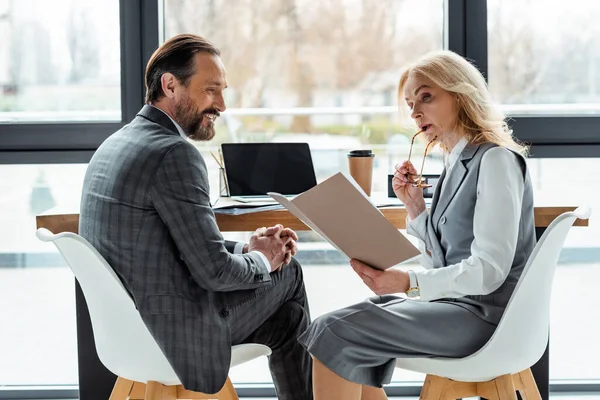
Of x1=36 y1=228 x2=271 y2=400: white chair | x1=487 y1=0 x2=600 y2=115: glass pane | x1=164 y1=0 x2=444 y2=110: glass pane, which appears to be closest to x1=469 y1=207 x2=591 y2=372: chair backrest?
x1=36 y1=228 x2=271 y2=400: white chair

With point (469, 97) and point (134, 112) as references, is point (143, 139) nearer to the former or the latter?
point (469, 97)

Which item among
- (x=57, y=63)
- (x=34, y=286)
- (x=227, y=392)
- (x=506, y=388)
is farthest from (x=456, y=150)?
(x=34, y=286)

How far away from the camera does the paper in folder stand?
1715 millimetres

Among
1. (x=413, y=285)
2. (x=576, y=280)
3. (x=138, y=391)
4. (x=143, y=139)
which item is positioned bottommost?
(x=138, y=391)

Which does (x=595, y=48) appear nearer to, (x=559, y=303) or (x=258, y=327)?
(x=559, y=303)

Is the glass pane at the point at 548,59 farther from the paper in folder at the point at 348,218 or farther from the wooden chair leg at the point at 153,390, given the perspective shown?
the wooden chair leg at the point at 153,390

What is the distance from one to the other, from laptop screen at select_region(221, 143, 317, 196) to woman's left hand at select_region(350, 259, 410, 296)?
0.61m

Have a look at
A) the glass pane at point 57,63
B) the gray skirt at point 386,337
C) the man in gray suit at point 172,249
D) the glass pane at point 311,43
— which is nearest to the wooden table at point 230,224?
the man in gray suit at point 172,249

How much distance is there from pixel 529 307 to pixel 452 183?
1.19 feet

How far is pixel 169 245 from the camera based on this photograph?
5.86 ft

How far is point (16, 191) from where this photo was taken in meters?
2.81

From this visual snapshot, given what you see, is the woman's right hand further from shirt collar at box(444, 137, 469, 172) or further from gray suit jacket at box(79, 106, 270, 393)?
gray suit jacket at box(79, 106, 270, 393)

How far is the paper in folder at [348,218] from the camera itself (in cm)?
171

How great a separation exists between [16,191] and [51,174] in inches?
5.9
